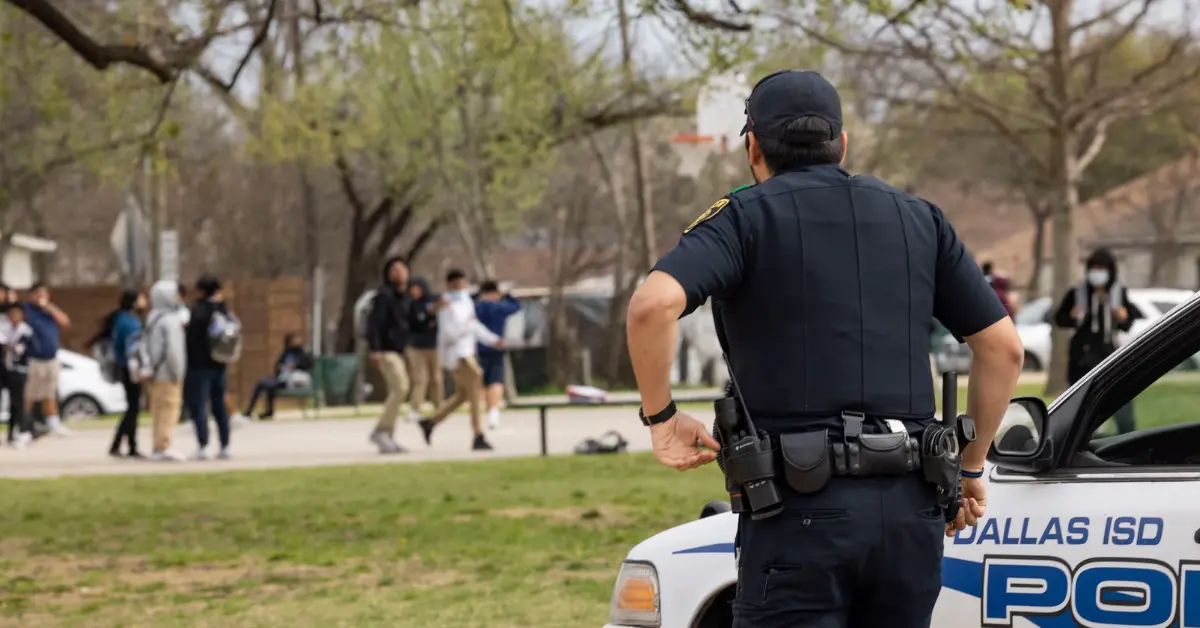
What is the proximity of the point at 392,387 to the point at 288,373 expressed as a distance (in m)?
9.12

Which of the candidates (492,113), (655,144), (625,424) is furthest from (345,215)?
(625,424)

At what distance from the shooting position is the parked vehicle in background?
1178 inches

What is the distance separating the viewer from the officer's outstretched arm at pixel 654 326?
3623 millimetres

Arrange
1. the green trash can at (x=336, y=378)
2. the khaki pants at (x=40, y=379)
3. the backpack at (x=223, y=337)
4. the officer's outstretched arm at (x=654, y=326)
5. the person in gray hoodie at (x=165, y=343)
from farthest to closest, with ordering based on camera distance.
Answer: the green trash can at (x=336, y=378)
the khaki pants at (x=40, y=379)
the person in gray hoodie at (x=165, y=343)
the backpack at (x=223, y=337)
the officer's outstretched arm at (x=654, y=326)

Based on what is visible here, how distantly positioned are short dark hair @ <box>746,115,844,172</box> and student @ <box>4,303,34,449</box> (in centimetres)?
1715

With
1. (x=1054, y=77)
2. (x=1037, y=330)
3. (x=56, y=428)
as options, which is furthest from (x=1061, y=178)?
(x=56, y=428)

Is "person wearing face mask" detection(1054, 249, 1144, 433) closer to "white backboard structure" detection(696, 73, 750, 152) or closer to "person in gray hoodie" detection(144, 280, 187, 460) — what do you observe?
"white backboard structure" detection(696, 73, 750, 152)

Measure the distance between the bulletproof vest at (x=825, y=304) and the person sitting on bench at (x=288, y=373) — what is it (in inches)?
872

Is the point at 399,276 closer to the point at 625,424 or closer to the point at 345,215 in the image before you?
the point at 625,424

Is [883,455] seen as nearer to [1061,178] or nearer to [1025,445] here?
[1025,445]

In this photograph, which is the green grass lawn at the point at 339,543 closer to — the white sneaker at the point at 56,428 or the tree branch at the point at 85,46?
the tree branch at the point at 85,46

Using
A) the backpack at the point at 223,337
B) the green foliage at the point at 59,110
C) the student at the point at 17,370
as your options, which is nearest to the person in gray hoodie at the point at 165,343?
the backpack at the point at 223,337

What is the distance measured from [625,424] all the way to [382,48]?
11.3 m

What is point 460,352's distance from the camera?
1775cm
